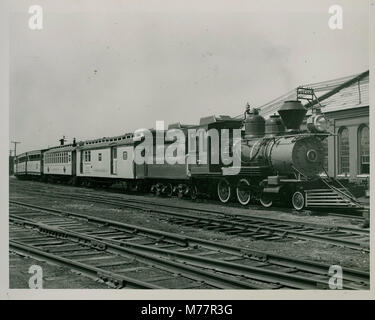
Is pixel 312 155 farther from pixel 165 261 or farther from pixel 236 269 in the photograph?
pixel 165 261

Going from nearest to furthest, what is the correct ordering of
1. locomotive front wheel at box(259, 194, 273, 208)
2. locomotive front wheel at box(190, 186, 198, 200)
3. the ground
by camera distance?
the ground, locomotive front wheel at box(259, 194, 273, 208), locomotive front wheel at box(190, 186, 198, 200)

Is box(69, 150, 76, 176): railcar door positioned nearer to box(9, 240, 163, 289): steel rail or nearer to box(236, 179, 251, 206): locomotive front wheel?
box(236, 179, 251, 206): locomotive front wheel

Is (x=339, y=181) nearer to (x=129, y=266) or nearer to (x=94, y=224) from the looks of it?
(x=94, y=224)

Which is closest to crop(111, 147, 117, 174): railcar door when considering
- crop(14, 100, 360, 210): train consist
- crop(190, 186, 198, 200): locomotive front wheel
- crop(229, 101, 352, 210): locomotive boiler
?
crop(14, 100, 360, 210): train consist

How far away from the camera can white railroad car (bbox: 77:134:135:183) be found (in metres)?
19.2

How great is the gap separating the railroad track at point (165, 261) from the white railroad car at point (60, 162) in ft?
50.4

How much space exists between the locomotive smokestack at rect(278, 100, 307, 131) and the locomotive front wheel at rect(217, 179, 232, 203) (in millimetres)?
2832

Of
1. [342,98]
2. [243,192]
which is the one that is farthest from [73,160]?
[342,98]

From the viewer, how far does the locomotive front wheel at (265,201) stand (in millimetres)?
13637

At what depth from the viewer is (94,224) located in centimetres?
1030

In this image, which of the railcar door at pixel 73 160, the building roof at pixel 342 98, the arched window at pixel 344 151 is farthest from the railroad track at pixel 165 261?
the railcar door at pixel 73 160

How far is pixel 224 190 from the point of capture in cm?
1523

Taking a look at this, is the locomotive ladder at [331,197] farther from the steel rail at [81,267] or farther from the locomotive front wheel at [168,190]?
the steel rail at [81,267]
